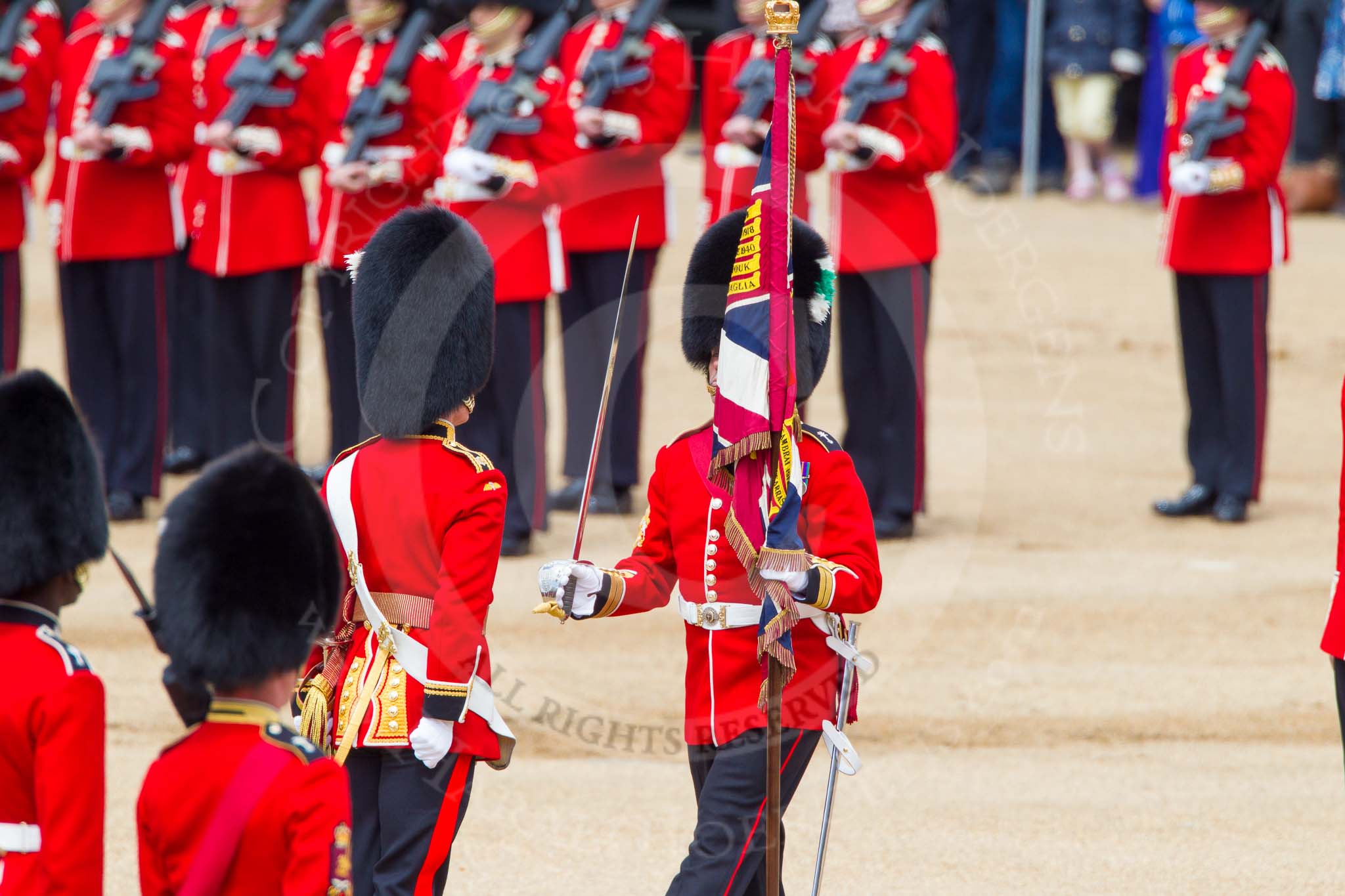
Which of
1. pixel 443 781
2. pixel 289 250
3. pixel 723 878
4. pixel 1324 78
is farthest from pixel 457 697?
pixel 1324 78

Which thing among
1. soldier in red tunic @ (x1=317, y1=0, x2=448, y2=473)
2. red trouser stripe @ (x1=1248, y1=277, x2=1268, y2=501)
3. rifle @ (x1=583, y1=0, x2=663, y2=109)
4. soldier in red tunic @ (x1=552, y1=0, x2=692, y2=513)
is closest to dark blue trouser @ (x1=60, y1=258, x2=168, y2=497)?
soldier in red tunic @ (x1=317, y1=0, x2=448, y2=473)

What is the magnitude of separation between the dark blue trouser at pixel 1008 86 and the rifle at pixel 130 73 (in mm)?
6217

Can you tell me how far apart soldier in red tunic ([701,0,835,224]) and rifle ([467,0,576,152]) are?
27.3 inches

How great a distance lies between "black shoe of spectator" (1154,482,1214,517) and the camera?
6895mm

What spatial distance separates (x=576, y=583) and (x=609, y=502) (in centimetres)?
398

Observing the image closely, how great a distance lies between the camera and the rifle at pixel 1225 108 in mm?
6535

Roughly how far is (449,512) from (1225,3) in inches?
178

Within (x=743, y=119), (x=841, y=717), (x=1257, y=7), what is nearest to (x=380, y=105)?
(x=743, y=119)

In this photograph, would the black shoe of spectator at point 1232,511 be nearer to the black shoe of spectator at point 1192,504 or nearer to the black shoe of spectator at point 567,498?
the black shoe of spectator at point 1192,504

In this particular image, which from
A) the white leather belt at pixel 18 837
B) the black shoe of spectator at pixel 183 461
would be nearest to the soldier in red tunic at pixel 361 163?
the black shoe of spectator at pixel 183 461

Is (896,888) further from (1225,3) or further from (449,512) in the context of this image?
(1225,3)

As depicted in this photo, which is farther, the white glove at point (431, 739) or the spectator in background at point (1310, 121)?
the spectator in background at point (1310, 121)

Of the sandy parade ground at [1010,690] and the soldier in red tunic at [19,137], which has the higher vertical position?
the soldier in red tunic at [19,137]

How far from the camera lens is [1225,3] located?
6.64m
